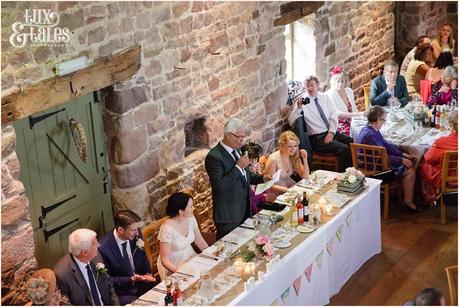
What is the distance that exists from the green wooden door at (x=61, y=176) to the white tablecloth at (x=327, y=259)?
1814 mm

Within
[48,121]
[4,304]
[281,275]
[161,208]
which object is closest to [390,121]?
[161,208]

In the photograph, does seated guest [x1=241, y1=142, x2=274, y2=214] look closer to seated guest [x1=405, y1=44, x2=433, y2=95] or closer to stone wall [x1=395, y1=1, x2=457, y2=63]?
seated guest [x1=405, y1=44, x2=433, y2=95]

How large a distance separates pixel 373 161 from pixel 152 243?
2.85 m

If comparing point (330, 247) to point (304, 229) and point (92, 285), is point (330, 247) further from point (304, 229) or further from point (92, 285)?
point (92, 285)

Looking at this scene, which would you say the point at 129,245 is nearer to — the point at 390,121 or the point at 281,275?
the point at 281,275

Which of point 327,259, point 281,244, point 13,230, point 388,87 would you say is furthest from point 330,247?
point 388,87

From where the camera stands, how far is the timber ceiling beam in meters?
8.80

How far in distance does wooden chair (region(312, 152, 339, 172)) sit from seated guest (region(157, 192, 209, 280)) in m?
3.10

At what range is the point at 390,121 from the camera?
30.3 feet

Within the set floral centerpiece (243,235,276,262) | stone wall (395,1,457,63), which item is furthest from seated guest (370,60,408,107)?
floral centerpiece (243,235,276,262)

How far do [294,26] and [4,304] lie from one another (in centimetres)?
562

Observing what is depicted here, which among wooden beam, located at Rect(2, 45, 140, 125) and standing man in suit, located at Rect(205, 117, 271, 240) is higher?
wooden beam, located at Rect(2, 45, 140, 125)

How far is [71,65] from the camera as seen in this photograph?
6023 millimetres

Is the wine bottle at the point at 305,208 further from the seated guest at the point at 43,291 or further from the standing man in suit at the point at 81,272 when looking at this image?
the seated guest at the point at 43,291
